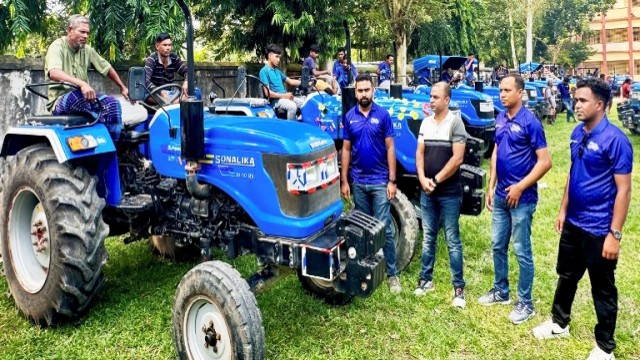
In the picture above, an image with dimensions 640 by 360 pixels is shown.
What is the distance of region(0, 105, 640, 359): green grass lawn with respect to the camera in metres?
3.67

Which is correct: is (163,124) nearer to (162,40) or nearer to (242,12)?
(162,40)

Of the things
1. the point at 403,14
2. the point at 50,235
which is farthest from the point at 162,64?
the point at 403,14

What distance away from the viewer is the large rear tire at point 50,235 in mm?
3656

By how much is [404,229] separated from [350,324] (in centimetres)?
121

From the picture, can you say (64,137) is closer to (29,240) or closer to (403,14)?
A: (29,240)

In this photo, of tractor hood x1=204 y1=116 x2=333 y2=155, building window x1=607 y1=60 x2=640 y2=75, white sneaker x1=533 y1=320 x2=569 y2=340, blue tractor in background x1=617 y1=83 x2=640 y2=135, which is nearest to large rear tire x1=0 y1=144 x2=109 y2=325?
tractor hood x1=204 y1=116 x2=333 y2=155

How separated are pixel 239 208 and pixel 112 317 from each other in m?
1.40

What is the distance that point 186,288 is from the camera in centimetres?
326

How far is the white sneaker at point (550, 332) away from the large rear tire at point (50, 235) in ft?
9.83

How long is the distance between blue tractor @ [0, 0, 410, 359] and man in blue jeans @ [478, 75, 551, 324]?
1120 mm

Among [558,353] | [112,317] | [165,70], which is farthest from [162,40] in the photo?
[558,353]

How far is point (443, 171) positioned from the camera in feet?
13.9

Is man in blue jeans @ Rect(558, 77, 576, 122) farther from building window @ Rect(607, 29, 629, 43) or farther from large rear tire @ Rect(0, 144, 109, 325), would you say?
building window @ Rect(607, 29, 629, 43)

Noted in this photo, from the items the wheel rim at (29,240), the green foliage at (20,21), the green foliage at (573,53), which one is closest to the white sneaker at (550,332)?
the wheel rim at (29,240)
